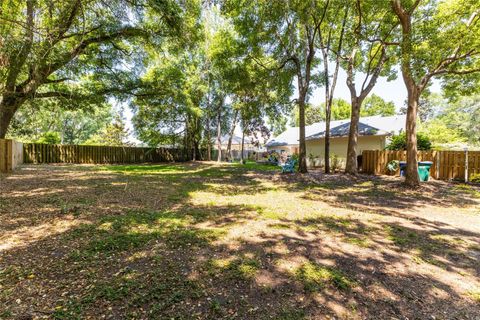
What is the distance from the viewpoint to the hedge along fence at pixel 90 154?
59.4ft

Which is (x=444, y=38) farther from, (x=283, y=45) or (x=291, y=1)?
(x=283, y=45)

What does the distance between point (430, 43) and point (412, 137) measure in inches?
131

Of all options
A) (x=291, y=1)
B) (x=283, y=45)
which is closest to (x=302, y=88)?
(x=283, y=45)

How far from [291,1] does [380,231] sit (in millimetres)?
9927

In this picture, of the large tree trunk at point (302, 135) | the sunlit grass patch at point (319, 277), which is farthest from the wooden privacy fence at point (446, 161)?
the sunlit grass patch at point (319, 277)

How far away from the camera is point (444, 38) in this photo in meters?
7.77

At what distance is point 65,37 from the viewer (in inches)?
310

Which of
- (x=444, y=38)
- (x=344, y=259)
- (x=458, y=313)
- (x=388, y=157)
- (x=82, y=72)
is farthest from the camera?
(x=388, y=157)

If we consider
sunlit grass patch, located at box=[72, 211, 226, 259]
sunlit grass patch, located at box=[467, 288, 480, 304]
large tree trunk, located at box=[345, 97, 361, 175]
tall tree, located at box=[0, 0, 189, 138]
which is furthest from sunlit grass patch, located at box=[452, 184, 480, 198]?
tall tree, located at box=[0, 0, 189, 138]

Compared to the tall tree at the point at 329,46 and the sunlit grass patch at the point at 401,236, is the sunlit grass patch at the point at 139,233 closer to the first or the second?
the sunlit grass patch at the point at 401,236

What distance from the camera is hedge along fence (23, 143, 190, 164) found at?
1809 centimetres

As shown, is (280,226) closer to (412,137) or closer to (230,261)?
(230,261)

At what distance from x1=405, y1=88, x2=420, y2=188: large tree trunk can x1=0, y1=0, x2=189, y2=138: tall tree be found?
9106 mm

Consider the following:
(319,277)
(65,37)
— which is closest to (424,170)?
(319,277)
